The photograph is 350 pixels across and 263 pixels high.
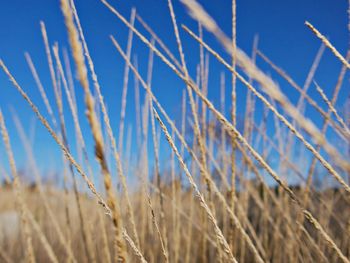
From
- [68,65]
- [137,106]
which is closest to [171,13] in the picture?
[68,65]

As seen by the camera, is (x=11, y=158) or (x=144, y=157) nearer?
(x=11, y=158)

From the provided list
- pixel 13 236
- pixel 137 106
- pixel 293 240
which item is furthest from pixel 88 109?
pixel 13 236

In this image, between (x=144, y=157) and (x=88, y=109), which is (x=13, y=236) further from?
(x=88, y=109)

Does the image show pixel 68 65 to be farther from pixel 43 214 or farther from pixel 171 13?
pixel 43 214

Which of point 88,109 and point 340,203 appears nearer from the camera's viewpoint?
point 88,109

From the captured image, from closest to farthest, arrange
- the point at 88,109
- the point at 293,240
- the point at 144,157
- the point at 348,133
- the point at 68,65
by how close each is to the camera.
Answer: the point at 88,109 → the point at 348,133 → the point at 293,240 → the point at 68,65 → the point at 144,157

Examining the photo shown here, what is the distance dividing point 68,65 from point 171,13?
0.58m

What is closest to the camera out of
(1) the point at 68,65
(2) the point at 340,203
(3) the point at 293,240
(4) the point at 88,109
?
(4) the point at 88,109

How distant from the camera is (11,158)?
674mm

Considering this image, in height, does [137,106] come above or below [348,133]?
above

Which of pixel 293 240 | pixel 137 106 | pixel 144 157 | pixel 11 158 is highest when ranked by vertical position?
pixel 137 106

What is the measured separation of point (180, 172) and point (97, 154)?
38.1 inches

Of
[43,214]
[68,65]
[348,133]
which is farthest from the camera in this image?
[43,214]

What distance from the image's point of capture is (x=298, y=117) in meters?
0.29
